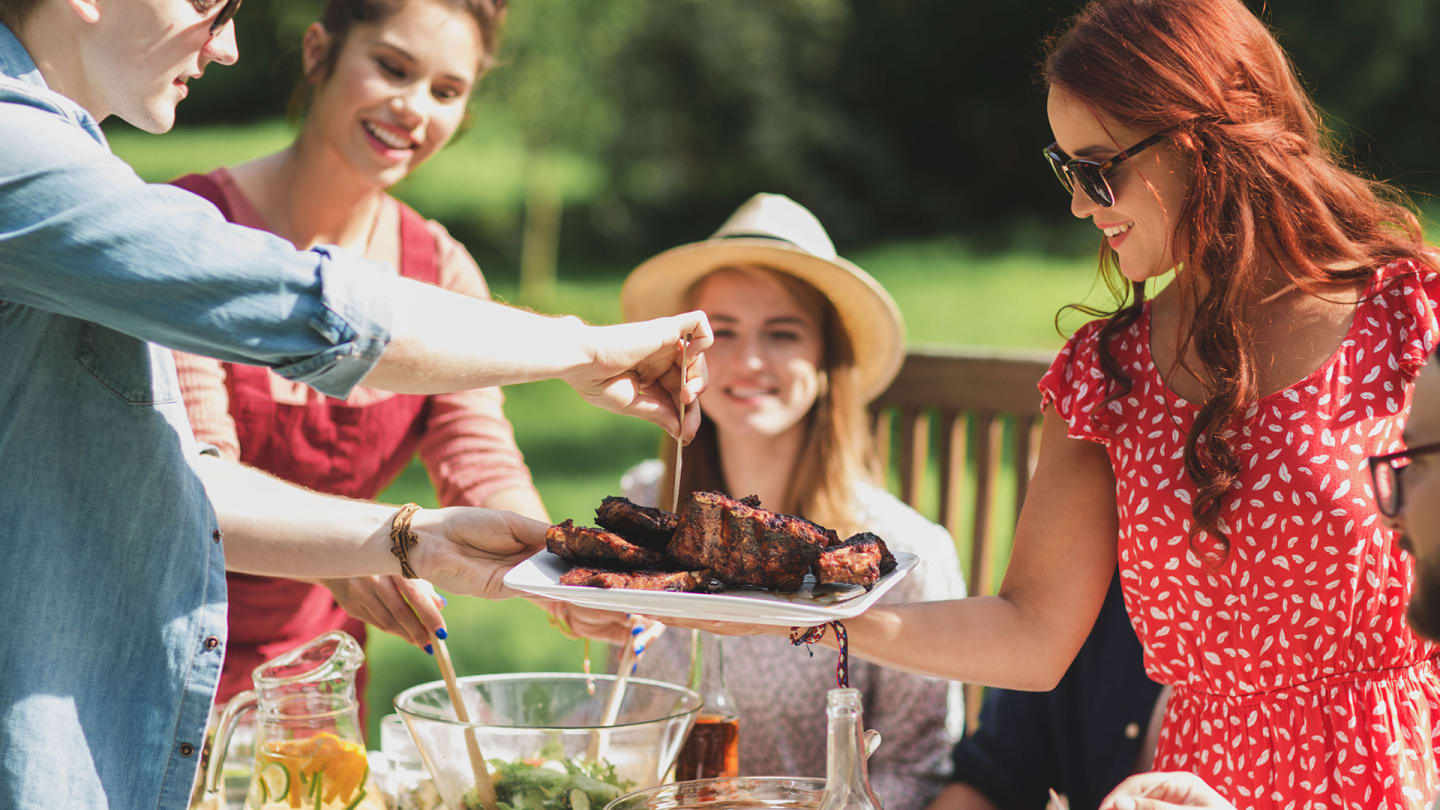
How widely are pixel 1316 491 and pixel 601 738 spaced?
105cm

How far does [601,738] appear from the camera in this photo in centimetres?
172

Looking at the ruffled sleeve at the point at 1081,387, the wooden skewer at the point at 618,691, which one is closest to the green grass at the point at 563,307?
the ruffled sleeve at the point at 1081,387

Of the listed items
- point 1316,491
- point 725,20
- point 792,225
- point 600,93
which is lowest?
point 1316,491

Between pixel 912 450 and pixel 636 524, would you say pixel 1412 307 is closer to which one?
pixel 636 524

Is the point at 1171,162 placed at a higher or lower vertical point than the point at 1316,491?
higher

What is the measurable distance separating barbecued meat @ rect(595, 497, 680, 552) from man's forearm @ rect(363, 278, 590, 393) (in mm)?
349

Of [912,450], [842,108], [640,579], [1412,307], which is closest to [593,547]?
[640,579]

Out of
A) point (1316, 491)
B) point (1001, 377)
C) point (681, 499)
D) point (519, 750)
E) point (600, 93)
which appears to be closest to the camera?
point (519, 750)

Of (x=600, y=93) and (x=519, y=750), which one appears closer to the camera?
(x=519, y=750)

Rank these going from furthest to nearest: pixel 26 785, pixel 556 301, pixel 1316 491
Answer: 1. pixel 556 301
2. pixel 1316 491
3. pixel 26 785

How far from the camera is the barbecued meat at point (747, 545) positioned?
1.72 meters

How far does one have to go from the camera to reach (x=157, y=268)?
4.07ft

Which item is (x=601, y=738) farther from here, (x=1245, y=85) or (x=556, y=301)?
(x=556, y=301)

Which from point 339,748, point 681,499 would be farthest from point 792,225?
point 339,748
